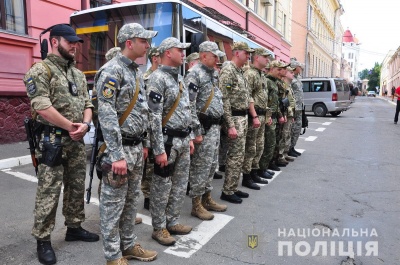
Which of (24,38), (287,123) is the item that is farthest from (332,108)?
(24,38)

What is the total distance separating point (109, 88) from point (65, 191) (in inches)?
49.9

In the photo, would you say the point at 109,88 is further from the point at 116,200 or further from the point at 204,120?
the point at 204,120

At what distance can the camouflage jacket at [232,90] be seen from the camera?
429cm

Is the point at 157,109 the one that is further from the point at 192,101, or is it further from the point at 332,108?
the point at 332,108

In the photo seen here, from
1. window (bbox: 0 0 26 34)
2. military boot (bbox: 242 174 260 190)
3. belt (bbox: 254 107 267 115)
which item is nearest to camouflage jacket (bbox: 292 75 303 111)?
belt (bbox: 254 107 267 115)

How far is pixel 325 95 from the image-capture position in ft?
56.2

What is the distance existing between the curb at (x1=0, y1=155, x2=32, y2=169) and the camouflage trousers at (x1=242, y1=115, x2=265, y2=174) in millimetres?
3884

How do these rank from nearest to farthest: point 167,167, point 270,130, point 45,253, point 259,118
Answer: point 45,253, point 167,167, point 259,118, point 270,130

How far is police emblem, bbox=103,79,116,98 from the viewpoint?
2.51 meters

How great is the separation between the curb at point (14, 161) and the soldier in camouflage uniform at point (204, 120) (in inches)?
143

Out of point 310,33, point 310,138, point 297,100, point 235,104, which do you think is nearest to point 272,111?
point 235,104

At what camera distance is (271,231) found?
12.1 feet

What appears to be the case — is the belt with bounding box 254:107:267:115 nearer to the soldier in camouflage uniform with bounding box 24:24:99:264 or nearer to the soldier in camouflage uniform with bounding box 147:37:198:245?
the soldier in camouflage uniform with bounding box 147:37:198:245

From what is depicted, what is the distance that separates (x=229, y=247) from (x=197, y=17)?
4.59m
